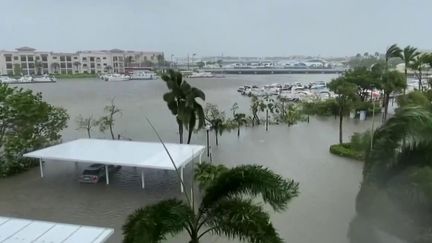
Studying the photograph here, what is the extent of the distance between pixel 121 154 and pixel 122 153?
5.9 inches

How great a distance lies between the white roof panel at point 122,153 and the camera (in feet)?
41.7

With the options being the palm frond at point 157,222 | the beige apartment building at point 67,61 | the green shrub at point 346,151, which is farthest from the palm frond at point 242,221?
the beige apartment building at point 67,61

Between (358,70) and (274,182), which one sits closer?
(274,182)

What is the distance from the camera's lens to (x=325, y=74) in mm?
106688

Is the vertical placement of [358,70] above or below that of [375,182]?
above

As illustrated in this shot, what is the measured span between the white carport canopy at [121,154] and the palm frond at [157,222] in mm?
6584

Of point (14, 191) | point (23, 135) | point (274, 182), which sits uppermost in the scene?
point (274, 182)

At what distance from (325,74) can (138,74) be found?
53540mm

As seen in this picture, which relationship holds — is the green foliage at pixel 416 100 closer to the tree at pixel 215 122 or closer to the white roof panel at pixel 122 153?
the white roof panel at pixel 122 153

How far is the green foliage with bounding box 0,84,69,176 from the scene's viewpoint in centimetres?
1527

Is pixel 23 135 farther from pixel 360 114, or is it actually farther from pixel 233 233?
pixel 360 114

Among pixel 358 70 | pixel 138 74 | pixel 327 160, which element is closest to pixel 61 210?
pixel 327 160

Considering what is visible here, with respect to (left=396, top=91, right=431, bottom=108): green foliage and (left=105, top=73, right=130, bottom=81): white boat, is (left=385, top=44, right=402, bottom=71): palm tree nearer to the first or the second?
(left=396, top=91, right=431, bottom=108): green foliage

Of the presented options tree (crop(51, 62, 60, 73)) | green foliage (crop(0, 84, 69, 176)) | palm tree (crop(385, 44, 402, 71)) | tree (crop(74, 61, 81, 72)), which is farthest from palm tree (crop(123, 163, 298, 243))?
tree (crop(74, 61, 81, 72))
